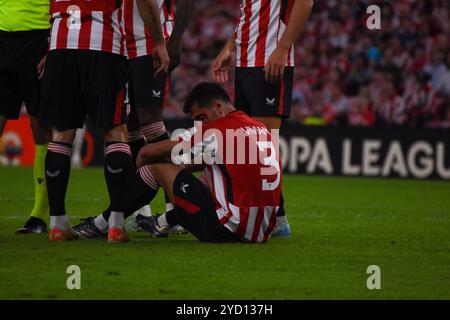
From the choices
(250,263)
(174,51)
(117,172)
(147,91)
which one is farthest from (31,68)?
(250,263)

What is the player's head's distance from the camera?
20.3 feet

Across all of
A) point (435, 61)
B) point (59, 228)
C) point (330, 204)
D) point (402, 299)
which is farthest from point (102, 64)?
point (435, 61)

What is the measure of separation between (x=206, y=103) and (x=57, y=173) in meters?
1.03

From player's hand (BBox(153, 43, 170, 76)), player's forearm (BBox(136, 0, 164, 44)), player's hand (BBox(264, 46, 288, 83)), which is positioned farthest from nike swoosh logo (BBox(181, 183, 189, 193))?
player's hand (BBox(264, 46, 288, 83))

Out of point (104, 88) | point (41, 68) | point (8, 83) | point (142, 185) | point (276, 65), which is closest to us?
point (104, 88)

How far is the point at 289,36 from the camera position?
266 inches

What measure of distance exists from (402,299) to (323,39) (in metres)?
14.9

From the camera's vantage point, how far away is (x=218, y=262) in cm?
548

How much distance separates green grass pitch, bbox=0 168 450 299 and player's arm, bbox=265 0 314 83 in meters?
1.18

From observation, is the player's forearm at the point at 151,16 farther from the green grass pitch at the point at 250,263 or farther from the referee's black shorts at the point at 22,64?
the green grass pitch at the point at 250,263

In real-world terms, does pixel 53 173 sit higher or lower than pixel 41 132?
lower

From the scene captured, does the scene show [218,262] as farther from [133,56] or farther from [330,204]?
[330,204]

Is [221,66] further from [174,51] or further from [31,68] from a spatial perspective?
[31,68]

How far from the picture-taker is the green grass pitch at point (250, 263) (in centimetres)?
460
